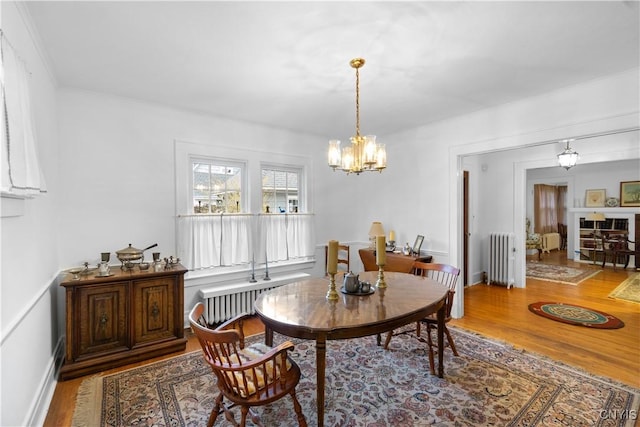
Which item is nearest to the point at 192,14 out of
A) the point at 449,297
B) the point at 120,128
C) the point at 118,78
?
the point at 118,78

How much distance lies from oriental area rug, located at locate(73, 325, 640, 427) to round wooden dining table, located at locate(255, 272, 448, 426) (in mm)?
321

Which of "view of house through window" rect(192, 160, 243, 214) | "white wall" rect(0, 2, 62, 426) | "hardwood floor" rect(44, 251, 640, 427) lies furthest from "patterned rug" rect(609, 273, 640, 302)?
"white wall" rect(0, 2, 62, 426)

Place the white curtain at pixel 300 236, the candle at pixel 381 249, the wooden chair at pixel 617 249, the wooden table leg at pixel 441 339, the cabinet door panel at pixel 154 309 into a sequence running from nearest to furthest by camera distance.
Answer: the candle at pixel 381 249
the wooden table leg at pixel 441 339
the cabinet door panel at pixel 154 309
the white curtain at pixel 300 236
the wooden chair at pixel 617 249

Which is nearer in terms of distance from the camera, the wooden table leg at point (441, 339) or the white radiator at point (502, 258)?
the wooden table leg at point (441, 339)

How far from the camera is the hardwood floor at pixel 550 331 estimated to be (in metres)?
2.46

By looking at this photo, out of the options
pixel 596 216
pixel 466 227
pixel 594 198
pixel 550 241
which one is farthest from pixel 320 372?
pixel 550 241

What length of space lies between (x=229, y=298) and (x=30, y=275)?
2011mm

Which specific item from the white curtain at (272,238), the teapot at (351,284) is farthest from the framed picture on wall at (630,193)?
the teapot at (351,284)

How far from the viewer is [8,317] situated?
61.0 inches

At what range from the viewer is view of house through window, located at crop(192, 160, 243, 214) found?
3.74 m

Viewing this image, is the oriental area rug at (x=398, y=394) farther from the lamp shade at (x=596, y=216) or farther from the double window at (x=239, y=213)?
the lamp shade at (x=596, y=216)

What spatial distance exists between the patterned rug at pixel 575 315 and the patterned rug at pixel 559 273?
1.81 meters

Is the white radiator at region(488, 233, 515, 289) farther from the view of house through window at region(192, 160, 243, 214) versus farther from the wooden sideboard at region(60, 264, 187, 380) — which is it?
the wooden sideboard at region(60, 264, 187, 380)

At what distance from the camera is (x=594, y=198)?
24.5 feet
